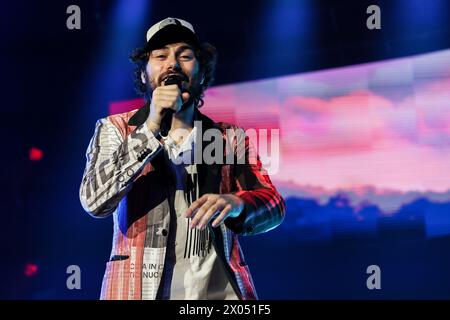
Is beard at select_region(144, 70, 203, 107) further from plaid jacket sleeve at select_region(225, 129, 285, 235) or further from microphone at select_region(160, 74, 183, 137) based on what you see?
plaid jacket sleeve at select_region(225, 129, 285, 235)

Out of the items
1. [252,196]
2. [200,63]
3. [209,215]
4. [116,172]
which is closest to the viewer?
[209,215]

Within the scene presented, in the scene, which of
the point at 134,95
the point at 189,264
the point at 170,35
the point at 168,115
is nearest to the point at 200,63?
the point at 170,35

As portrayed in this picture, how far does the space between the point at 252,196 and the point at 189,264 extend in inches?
10.5

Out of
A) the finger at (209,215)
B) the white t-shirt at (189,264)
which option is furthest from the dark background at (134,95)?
the finger at (209,215)

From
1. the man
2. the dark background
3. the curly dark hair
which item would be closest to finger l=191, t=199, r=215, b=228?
the man

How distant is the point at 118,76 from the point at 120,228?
91.1 inches

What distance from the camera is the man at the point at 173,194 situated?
1842 millimetres

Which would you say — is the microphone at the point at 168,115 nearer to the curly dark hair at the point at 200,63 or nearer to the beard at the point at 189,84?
the beard at the point at 189,84

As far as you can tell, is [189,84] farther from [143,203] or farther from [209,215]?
[209,215]

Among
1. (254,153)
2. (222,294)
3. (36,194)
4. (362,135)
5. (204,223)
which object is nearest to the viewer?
(204,223)

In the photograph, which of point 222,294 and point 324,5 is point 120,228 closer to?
point 222,294

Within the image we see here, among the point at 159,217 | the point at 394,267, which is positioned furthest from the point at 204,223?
the point at 394,267

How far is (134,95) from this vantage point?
13.6ft

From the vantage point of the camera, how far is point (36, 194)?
4328mm
